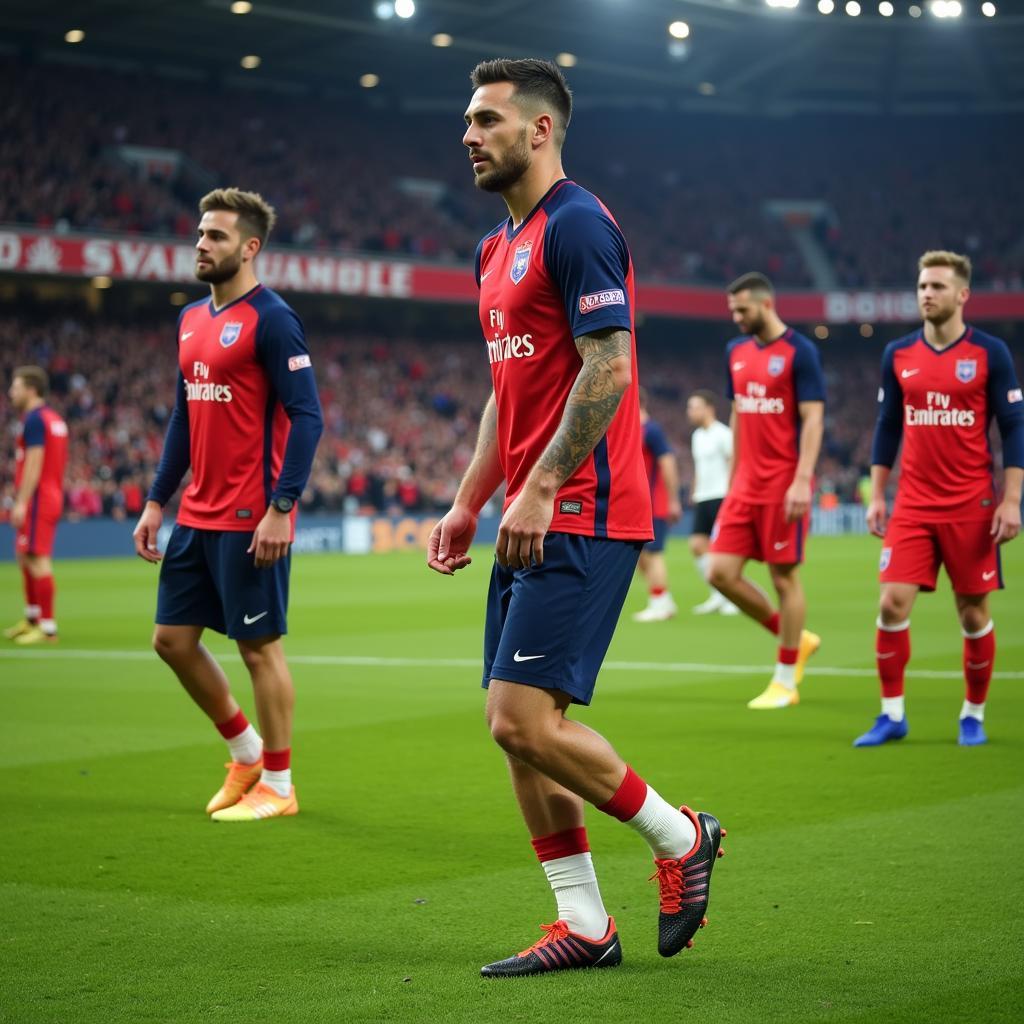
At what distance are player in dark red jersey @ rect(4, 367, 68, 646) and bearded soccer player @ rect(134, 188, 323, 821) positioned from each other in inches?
299

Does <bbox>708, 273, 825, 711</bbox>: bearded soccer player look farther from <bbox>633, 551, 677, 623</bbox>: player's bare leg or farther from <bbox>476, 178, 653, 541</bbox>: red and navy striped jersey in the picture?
<bbox>633, 551, 677, 623</bbox>: player's bare leg

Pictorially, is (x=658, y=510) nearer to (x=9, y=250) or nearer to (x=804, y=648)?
(x=804, y=648)

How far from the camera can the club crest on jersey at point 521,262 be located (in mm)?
4234

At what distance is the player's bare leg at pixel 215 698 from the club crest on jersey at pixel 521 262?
287cm

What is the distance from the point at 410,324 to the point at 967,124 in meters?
24.3

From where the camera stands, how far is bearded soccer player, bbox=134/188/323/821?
6.41 metres

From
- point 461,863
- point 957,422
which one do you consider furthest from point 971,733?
point 461,863

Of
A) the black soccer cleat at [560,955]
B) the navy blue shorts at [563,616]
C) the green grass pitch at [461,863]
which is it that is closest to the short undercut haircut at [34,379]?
the green grass pitch at [461,863]

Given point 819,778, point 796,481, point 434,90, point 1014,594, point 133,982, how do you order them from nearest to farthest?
point 133,982, point 819,778, point 796,481, point 1014,594, point 434,90

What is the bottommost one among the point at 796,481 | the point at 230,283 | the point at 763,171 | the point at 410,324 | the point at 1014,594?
the point at 1014,594

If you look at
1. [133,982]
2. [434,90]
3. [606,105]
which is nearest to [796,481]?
[133,982]

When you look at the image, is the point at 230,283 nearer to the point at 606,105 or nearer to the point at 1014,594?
the point at 1014,594

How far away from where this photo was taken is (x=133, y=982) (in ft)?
13.7

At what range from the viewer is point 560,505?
417 centimetres
